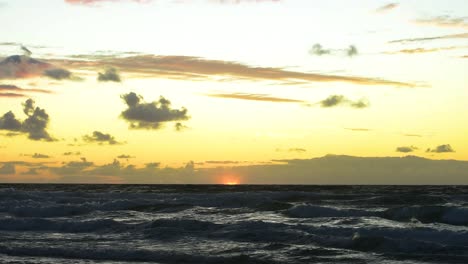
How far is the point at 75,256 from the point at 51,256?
1.04 meters

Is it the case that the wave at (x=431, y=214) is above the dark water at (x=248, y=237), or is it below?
above

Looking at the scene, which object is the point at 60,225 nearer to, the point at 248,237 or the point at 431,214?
the point at 248,237

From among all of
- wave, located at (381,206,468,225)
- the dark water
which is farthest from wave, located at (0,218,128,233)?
wave, located at (381,206,468,225)

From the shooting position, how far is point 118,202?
163ft

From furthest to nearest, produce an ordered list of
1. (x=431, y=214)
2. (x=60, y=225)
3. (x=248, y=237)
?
1. (x=431, y=214)
2. (x=60, y=225)
3. (x=248, y=237)

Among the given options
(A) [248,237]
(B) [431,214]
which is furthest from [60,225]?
(B) [431,214]

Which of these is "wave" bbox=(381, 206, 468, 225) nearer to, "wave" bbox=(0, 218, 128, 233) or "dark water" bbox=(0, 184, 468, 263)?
"dark water" bbox=(0, 184, 468, 263)

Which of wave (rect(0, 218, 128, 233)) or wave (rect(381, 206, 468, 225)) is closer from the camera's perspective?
wave (rect(0, 218, 128, 233))

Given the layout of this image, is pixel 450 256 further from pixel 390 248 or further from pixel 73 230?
pixel 73 230

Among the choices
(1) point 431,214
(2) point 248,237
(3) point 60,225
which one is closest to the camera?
(2) point 248,237

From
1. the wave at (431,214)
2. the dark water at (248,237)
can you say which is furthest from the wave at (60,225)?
the wave at (431,214)

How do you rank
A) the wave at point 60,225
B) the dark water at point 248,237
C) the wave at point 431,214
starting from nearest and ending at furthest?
the dark water at point 248,237 → the wave at point 60,225 → the wave at point 431,214

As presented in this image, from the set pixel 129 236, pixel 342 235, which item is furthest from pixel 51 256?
pixel 342 235

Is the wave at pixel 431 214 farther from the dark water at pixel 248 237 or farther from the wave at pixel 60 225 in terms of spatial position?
the wave at pixel 60 225
